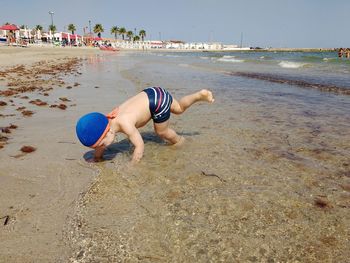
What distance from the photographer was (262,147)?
4.47m

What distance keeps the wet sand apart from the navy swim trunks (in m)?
0.42

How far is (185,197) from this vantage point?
2.99 m

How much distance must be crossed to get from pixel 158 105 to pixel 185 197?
176 centimetres

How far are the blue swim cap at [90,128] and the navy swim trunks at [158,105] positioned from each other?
3.15 feet

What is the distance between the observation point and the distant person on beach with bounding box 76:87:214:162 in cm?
354

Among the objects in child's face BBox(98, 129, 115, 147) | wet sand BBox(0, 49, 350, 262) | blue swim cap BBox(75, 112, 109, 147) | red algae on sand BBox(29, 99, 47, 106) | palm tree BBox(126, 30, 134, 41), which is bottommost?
wet sand BBox(0, 49, 350, 262)

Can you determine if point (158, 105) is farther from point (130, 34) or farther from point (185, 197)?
point (130, 34)

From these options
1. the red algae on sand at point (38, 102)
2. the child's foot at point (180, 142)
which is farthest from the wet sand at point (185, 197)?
the red algae on sand at point (38, 102)

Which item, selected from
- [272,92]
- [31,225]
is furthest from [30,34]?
[31,225]

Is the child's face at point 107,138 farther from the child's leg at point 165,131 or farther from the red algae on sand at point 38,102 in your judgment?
the red algae on sand at point 38,102

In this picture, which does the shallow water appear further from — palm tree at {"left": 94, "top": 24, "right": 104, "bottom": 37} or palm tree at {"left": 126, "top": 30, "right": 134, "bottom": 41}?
palm tree at {"left": 126, "top": 30, "right": 134, "bottom": 41}

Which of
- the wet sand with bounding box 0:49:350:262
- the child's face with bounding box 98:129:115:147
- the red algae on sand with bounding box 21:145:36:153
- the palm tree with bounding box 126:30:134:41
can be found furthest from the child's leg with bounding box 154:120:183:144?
the palm tree with bounding box 126:30:134:41

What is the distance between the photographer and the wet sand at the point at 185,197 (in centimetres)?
225

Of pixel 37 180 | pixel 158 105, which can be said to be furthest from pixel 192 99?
pixel 37 180
